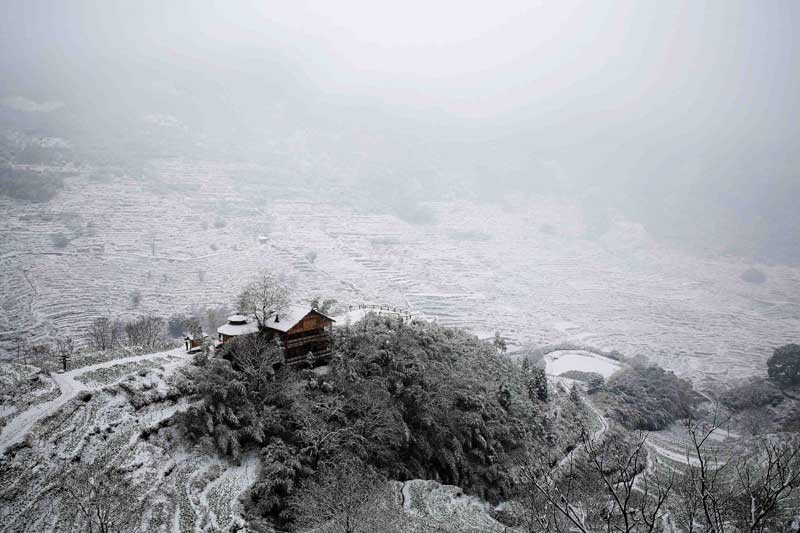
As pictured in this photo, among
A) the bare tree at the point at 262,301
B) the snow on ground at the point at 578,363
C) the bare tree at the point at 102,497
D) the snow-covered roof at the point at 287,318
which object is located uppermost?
the bare tree at the point at 262,301

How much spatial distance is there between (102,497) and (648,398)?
194 ft

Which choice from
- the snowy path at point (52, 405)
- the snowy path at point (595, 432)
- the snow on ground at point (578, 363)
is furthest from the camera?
the snow on ground at point (578, 363)

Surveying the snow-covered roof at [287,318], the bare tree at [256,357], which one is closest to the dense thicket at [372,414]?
the bare tree at [256,357]

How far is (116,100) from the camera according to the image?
563 ft

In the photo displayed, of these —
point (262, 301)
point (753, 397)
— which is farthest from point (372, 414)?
point (753, 397)

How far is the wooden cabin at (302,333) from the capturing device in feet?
99.9

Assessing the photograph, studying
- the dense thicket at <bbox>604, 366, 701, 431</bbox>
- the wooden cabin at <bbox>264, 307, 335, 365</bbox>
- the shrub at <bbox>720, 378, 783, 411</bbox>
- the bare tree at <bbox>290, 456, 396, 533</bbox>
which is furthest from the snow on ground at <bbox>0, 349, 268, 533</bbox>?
the shrub at <bbox>720, 378, 783, 411</bbox>

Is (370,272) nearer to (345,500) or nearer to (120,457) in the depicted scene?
(120,457)

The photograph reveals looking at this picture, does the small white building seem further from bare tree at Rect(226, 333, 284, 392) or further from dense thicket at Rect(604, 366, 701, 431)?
dense thicket at Rect(604, 366, 701, 431)

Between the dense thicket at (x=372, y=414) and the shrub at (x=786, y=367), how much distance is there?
165 ft

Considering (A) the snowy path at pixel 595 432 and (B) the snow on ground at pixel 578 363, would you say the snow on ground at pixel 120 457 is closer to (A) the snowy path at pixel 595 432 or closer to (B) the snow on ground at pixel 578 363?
(A) the snowy path at pixel 595 432

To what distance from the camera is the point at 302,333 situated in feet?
102

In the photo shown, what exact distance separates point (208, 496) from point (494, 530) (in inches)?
621

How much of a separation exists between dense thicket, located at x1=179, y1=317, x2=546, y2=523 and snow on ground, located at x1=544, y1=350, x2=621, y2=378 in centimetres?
3324
